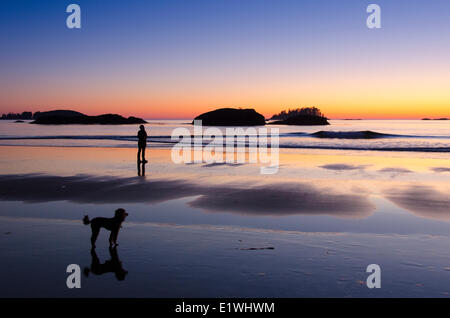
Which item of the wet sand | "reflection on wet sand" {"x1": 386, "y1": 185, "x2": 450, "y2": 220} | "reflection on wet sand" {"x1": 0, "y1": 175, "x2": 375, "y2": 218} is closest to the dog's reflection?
the wet sand

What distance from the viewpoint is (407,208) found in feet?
33.4

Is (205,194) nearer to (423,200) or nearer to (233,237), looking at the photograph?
(233,237)

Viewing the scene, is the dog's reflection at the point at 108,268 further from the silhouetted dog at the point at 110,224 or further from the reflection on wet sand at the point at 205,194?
the reflection on wet sand at the point at 205,194

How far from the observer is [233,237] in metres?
7.36

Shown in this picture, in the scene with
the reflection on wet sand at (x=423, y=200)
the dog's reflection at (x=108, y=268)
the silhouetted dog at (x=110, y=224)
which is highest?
the silhouetted dog at (x=110, y=224)

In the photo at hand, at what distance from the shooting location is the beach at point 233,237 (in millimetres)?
5102

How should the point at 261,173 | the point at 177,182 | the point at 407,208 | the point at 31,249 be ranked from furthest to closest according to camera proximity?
the point at 261,173, the point at 177,182, the point at 407,208, the point at 31,249

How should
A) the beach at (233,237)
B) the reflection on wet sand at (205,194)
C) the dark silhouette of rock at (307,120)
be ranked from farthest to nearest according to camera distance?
the dark silhouette of rock at (307,120), the reflection on wet sand at (205,194), the beach at (233,237)

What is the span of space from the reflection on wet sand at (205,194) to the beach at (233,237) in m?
0.04

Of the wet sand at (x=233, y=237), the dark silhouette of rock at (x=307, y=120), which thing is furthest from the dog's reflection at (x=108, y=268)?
the dark silhouette of rock at (x=307, y=120)
